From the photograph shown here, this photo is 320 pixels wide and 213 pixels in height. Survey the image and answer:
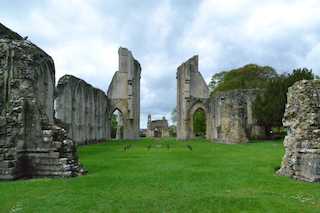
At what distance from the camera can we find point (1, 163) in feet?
22.5

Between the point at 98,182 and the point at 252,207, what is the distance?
156 inches

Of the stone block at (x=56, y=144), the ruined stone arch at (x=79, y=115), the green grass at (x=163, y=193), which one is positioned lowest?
the green grass at (x=163, y=193)

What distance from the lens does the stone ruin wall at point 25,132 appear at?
7227 millimetres

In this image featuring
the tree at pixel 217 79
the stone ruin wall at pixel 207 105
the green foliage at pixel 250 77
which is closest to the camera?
the stone ruin wall at pixel 207 105

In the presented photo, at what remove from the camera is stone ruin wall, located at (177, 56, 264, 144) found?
2671 cm

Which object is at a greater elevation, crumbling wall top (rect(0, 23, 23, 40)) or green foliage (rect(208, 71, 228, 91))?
green foliage (rect(208, 71, 228, 91))

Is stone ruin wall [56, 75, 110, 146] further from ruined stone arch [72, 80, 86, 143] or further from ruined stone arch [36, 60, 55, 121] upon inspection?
ruined stone arch [36, 60, 55, 121]

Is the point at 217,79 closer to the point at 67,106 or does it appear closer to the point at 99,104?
the point at 99,104

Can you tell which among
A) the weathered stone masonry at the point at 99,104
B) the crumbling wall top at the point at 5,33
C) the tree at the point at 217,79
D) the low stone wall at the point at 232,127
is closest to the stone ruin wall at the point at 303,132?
the weathered stone masonry at the point at 99,104

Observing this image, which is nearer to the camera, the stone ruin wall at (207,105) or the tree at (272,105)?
the tree at (272,105)

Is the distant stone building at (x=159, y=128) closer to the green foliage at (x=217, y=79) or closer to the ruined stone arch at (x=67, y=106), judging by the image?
the green foliage at (x=217, y=79)

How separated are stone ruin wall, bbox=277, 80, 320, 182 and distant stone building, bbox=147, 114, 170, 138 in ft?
146

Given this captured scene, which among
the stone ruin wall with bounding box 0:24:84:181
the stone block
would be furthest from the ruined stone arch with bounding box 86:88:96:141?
the stone block

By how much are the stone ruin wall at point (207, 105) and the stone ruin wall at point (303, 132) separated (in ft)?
53.8
